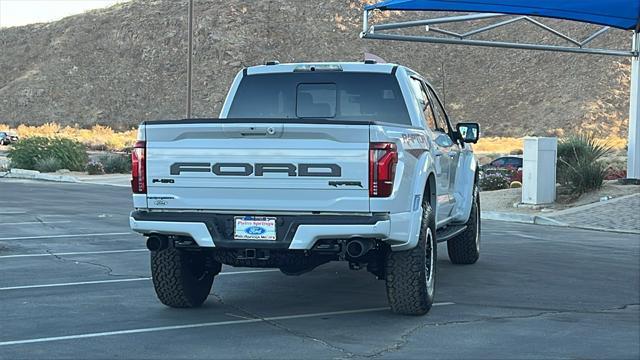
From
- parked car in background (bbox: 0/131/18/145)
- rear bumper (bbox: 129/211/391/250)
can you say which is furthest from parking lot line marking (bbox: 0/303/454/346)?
parked car in background (bbox: 0/131/18/145)

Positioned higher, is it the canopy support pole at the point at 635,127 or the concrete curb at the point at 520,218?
the canopy support pole at the point at 635,127

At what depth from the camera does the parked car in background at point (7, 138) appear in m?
66.8

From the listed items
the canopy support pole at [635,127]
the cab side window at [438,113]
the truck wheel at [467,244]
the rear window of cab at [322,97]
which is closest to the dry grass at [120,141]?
the canopy support pole at [635,127]

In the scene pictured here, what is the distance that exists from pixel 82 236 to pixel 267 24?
7108 centimetres

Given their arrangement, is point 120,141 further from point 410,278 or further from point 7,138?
point 410,278

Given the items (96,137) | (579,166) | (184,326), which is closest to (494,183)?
(579,166)

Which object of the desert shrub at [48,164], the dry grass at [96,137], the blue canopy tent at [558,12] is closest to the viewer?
the blue canopy tent at [558,12]

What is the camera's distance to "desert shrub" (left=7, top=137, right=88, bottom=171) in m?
40.6

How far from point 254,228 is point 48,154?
33.9m

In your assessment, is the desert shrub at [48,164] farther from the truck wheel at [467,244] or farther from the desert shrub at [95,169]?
the truck wheel at [467,244]

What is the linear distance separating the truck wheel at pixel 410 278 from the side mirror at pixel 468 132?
10.8 ft

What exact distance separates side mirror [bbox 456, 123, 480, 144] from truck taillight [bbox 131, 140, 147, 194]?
4812mm

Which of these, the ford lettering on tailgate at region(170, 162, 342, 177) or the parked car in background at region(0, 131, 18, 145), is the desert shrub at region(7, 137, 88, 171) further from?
the ford lettering on tailgate at region(170, 162, 342, 177)

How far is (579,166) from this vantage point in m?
22.7
